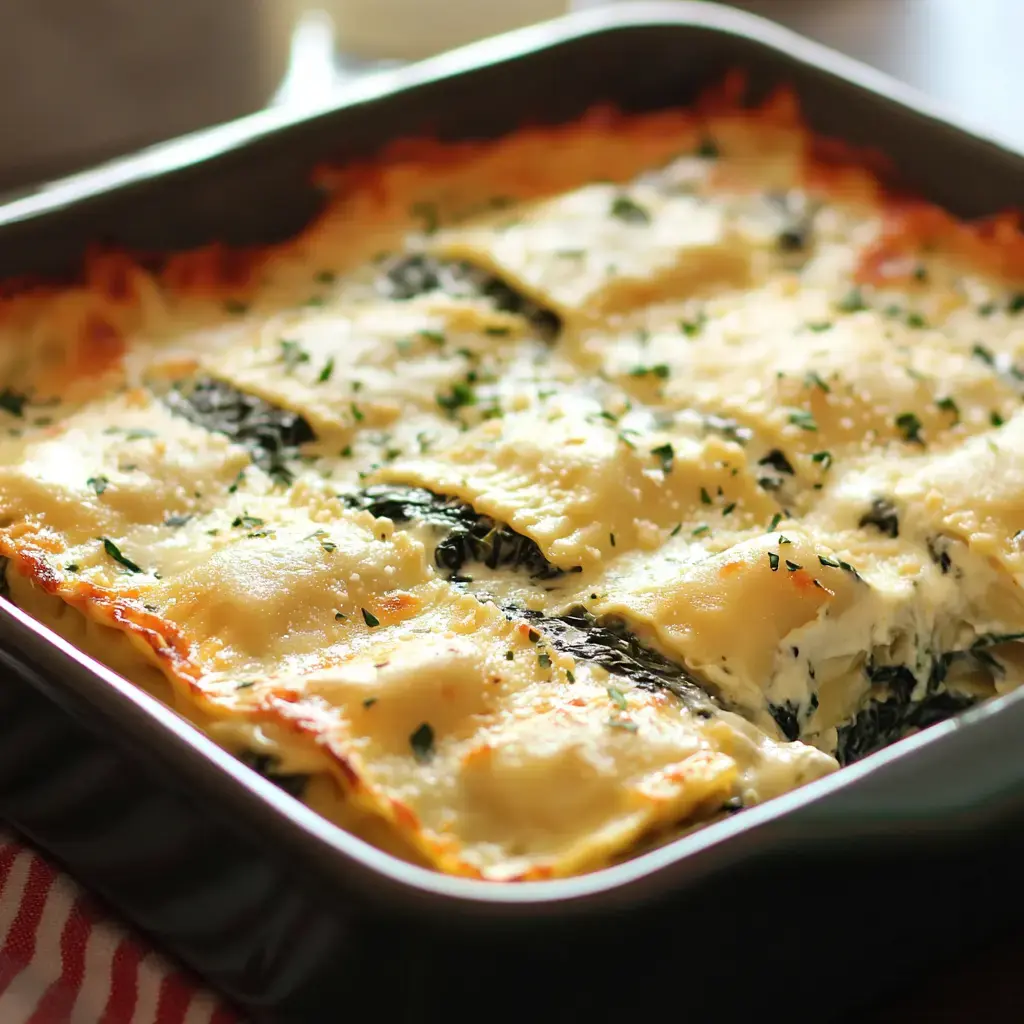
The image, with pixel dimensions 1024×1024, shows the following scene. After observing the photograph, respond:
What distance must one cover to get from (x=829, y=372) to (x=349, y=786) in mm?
1204

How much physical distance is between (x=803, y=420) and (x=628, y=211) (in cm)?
76

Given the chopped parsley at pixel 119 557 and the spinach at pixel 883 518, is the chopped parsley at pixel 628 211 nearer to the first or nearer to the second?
the spinach at pixel 883 518

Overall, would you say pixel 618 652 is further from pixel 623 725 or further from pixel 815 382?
pixel 815 382

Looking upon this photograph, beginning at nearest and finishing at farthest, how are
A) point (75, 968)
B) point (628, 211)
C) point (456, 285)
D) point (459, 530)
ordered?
point (75, 968)
point (459, 530)
point (456, 285)
point (628, 211)

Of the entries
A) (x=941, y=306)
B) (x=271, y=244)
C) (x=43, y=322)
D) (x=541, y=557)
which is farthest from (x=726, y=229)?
(x=43, y=322)

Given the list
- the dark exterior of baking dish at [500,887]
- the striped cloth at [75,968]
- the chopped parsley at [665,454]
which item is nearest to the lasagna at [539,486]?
the chopped parsley at [665,454]

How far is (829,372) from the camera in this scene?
252 centimetres

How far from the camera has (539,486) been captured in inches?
88.3

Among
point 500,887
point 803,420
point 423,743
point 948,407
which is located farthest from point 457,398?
point 500,887

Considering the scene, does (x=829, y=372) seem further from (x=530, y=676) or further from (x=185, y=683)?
(x=185, y=683)

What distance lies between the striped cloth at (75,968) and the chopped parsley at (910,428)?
4.43ft

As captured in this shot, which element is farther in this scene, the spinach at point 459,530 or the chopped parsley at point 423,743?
the spinach at point 459,530

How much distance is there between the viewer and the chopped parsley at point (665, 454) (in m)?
2.31

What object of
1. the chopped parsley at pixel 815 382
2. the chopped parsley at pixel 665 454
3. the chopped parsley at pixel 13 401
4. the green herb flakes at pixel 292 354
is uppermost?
the green herb flakes at pixel 292 354
